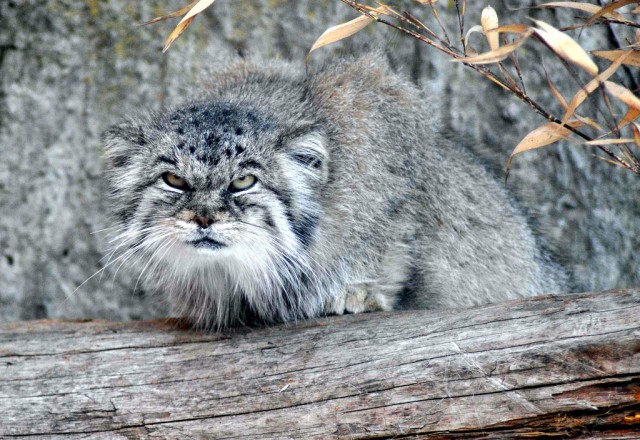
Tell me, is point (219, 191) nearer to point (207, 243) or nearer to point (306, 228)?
point (207, 243)

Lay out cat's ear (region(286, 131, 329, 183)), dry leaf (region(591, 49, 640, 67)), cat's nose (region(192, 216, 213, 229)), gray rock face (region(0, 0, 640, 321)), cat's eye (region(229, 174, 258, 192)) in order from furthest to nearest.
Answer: gray rock face (region(0, 0, 640, 321)) < cat's ear (region(286, 131, 329, 183)) < cat's eye (region(229, 174, 258, 192)) < cat's nose (region(192, 216, 213, 229)) < dry leaf (region(591, 49, 640, 67))

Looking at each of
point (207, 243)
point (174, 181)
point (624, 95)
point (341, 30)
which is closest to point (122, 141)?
point (174, 181)

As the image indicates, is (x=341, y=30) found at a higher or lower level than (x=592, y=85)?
higher

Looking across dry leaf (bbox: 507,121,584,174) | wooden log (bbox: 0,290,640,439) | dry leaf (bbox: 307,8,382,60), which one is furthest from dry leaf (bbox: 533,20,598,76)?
wooden log (bbox: 0,290,640,439)

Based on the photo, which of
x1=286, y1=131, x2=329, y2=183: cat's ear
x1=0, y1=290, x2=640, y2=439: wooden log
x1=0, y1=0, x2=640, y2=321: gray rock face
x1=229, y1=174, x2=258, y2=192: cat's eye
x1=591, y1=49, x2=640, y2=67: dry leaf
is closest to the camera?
x1=0, y1=290, x2=640, y2=439: wooden log

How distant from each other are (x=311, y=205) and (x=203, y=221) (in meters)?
0.65

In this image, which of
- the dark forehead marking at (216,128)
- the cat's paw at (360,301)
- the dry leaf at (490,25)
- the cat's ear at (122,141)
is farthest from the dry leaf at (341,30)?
the cat's paw at (360,301)

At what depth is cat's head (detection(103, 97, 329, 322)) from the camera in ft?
12.6

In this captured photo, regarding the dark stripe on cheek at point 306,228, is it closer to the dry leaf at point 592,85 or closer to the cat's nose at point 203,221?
the cat's nose at point 203,221

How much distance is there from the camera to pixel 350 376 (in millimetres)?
3625

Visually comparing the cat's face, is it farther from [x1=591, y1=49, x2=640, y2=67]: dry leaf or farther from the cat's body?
[x1=591, y1=49, x2=640, y2=67]: dry leaf

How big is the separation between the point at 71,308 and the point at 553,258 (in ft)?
10.5

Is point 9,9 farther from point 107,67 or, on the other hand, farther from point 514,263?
point 514,263

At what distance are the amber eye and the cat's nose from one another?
0.73ft
